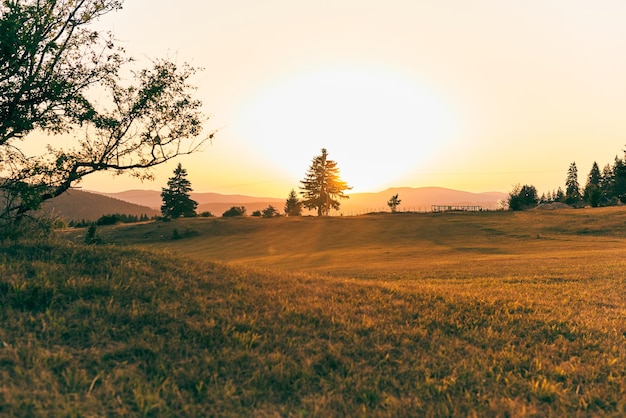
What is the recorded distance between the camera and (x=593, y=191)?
73.4 meters

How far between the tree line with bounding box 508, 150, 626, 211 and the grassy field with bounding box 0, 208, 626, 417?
7728 cm

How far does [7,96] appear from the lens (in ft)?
31.8

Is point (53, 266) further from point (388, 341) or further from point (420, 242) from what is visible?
point (420, 242)

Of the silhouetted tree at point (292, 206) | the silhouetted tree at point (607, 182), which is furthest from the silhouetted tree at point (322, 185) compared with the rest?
the silhouetted tree at point (607, 182)

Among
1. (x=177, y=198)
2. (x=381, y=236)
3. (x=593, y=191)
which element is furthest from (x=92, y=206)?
(x=593, y=191)

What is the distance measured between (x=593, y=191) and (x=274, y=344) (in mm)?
87130

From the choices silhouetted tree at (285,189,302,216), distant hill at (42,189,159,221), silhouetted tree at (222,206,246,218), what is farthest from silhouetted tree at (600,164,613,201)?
distant hill at (42,189,159,221)

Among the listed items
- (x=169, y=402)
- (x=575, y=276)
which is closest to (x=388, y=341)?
(x=169, y=402)

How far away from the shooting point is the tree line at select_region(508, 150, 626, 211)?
257ft

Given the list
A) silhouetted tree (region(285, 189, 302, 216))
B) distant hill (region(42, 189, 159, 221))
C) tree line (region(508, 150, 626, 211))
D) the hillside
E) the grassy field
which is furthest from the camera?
distant hill (region(42, 189, 159, 221))

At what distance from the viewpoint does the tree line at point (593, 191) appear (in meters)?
78.5

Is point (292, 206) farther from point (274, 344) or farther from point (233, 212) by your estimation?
point (274, 344)

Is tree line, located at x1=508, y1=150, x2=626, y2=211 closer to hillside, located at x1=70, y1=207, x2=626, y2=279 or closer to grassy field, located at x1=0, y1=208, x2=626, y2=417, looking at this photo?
hillside, located at x1=70, y1=207, x2=626, y2=279

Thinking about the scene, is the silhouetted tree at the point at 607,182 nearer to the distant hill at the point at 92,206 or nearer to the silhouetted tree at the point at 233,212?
the silhouetted tree at the point at 233,212
